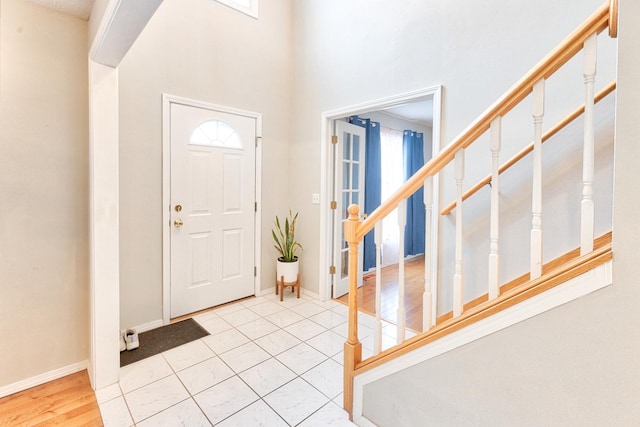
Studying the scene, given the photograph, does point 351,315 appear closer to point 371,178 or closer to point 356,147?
point 356,147

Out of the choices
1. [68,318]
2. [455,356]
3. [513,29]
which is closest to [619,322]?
[455,356]

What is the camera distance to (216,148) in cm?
299

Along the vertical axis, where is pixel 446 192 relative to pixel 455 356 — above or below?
above

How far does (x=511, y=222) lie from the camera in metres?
1.95

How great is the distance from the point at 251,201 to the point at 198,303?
117 cm

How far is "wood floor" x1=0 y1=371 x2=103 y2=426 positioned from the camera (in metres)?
1.63

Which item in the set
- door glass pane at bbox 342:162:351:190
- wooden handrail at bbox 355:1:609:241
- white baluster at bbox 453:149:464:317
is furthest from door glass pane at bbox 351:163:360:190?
white baluster at bbox 453:149:464:317

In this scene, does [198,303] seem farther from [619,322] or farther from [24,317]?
[619,322]

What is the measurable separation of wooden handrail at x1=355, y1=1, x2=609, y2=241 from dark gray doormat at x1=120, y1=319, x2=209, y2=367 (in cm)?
207

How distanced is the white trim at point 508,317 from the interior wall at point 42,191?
2.05 m

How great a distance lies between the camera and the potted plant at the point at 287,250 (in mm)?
3311

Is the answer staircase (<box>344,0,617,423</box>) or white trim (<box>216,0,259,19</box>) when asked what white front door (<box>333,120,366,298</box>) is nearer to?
staircase (<box>344,0,617,423</box>)

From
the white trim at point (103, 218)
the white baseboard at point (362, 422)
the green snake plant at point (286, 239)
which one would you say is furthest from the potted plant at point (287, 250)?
the white baseboard at point (362, 422)

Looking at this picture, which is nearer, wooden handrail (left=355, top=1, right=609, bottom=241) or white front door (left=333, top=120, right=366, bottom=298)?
wooden handrail (left=355, top=1, right=609, bottom=241)
